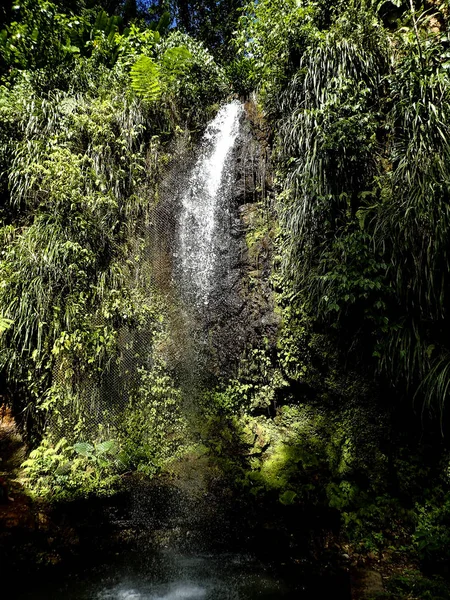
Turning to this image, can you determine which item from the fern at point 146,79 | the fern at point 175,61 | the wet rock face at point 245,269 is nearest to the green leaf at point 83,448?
the wet rock face at point 245,269

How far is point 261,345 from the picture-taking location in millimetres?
4418

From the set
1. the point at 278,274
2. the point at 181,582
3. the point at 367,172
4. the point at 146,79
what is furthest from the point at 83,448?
the point at 146,79

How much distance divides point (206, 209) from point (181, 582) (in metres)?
4.29

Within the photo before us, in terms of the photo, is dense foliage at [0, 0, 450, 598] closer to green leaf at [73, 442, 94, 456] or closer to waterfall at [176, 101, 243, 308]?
green leaf at [73, 442, 94, 456]

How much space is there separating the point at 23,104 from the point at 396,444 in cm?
676

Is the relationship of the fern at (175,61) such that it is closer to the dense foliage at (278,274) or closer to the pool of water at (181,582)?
the dense foliage at (278,274)

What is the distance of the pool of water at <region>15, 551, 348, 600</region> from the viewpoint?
106 inches

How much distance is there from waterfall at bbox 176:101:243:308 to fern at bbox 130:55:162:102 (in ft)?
3.17

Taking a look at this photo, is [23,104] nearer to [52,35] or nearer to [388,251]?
[52,35]

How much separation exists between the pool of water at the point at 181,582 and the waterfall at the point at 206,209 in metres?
2.79

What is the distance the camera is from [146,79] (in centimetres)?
570

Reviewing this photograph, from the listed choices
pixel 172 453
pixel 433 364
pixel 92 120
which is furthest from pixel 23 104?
pixel 433 364

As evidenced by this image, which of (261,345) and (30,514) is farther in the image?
(261,345)

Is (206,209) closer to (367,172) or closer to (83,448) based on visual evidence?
(367,172)
